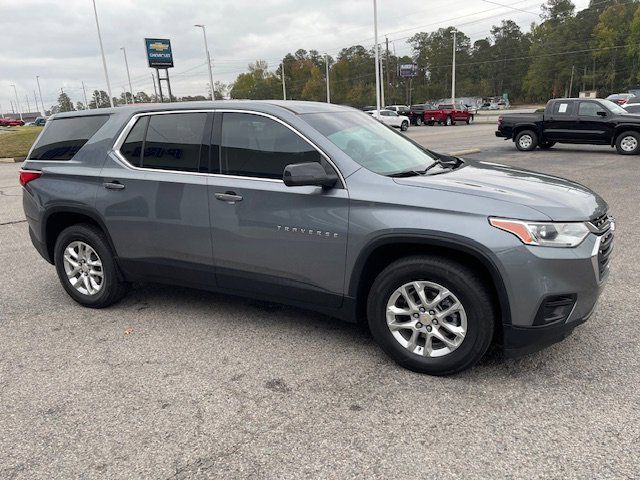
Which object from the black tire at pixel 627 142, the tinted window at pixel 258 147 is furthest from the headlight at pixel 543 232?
the black tire at pixel 627 142

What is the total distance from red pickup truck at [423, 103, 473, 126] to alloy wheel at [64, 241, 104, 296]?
132ft

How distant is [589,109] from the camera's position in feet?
51.9

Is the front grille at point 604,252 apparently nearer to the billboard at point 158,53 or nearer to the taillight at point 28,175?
the taillight at point 28,175

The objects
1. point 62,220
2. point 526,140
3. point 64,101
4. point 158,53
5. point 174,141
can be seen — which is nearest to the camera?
point 174,141

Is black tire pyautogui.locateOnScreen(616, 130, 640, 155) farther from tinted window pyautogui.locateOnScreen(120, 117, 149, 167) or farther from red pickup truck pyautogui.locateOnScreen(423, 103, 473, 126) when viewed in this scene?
red pickup truck pyautogui.locateOnScreen(423, 103, 473, 126)

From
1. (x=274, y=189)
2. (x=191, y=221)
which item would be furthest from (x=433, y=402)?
(x=191, y=221)

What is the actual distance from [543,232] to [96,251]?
143 inches

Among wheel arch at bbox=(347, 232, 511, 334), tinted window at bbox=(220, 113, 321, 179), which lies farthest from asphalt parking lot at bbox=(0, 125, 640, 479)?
tinted window at bbox=(220, 113, 321, 179)

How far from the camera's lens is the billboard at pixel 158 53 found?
155 ft

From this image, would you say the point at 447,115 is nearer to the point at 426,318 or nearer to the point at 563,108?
the point at 563,108

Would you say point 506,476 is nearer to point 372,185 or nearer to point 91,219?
point 372,185

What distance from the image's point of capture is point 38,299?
4953 mm

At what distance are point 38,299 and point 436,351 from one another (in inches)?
152

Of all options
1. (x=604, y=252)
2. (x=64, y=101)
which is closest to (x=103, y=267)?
(x=604, y=252)
